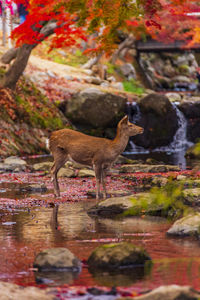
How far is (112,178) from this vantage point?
2248cm

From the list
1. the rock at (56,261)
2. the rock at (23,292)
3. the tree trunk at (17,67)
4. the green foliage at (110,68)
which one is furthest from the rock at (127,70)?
the rock at (23,292)

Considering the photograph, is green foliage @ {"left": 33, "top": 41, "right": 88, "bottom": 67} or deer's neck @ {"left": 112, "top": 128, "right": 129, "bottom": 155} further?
green foliage @ {"left": 33, "top": 41, "right": 88, "bottom": 67}

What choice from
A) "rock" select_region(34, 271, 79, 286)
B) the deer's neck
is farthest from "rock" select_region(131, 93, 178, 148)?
"rock" select_region(34, 271, 79, 286)

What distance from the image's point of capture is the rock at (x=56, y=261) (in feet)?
29.8

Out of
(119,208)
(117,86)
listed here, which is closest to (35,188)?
(119,208)

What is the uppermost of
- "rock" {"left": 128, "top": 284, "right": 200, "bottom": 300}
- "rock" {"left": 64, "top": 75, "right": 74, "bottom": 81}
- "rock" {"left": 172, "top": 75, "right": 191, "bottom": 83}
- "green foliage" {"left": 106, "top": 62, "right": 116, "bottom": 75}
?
"rock" {"left": 128, "top": 284, "right": 200, "bottom": 300}

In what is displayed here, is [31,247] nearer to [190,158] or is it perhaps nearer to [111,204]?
[111,204]

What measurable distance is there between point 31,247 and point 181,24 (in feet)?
167

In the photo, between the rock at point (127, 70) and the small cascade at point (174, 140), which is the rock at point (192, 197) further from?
the rock at point (127, 70)

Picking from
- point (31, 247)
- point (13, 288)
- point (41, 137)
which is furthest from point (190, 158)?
point (13, 288)

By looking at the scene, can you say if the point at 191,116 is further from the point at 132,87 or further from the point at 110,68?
the point at 110,68

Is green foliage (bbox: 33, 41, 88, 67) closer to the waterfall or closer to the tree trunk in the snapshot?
the waterfall

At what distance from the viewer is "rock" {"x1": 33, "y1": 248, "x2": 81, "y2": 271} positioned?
358 inches

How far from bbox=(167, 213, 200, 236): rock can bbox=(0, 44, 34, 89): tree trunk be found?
71.8 ft
